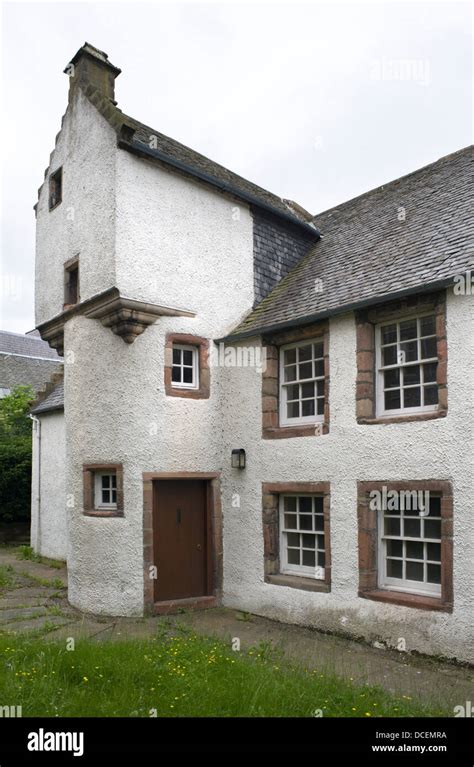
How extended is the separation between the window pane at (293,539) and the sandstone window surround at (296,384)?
155 cm

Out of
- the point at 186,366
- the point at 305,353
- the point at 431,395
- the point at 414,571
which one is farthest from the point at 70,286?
the point at 414,571

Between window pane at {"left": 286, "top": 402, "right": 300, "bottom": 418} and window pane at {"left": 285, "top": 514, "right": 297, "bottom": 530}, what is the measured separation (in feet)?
5.16

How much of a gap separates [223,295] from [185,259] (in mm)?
977

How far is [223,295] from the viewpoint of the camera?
1119 cm

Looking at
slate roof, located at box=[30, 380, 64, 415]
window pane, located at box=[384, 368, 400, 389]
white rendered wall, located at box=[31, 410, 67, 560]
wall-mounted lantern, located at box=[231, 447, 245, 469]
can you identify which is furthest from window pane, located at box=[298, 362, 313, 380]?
white rendered wall, located at box=[31, 410, 67, 560]

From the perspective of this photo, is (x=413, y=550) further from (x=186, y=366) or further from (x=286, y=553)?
(x=186, y=366)

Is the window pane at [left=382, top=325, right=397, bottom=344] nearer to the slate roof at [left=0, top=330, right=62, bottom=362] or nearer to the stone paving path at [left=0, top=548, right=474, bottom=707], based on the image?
the stone paving path at [left=0, top=548, right=474, bottom=707]

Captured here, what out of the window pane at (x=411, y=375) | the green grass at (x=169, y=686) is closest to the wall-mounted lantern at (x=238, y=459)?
the window pane at (x=411, y=375)

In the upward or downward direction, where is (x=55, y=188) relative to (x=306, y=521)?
upward

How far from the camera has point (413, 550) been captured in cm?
825

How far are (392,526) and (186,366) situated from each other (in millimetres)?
4350

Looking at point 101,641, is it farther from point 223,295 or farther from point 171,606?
point 223,295

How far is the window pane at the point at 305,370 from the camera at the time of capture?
9945 millimetres

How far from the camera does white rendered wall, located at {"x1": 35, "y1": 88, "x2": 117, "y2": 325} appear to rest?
10.0 meters
